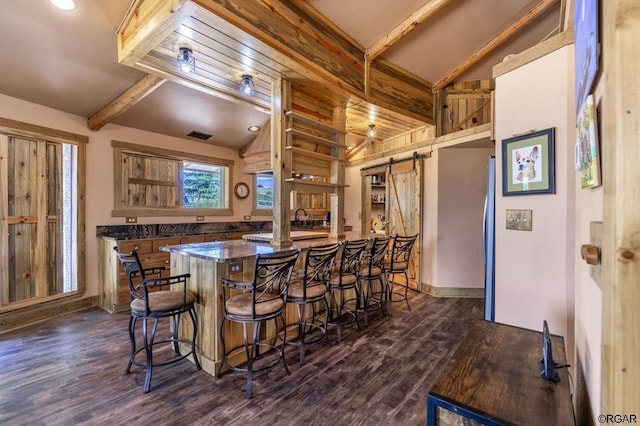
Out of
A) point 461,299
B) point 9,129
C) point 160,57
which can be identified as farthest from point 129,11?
point 461,299

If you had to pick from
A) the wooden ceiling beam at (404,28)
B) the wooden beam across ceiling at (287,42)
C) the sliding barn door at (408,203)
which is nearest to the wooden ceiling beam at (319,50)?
the wooden beam across ceiling at (287,42)

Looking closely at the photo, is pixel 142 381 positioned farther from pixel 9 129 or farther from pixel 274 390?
pixel 9 129

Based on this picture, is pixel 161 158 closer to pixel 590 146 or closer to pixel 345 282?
pixel 345 282

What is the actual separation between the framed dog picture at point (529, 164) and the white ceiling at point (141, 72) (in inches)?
78.6

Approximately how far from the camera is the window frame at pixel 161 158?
4.05 meters

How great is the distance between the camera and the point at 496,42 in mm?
3879

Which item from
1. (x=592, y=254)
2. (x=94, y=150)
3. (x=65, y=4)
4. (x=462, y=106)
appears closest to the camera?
(x=592, y=254)

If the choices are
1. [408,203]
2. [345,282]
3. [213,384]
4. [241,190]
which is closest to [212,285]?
[213,384]

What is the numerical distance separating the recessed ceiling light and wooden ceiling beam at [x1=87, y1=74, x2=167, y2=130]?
82cm

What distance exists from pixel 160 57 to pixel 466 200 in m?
4.36

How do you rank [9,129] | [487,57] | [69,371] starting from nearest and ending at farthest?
[69,371] < [9,129] < [487,57]

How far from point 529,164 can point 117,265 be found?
458cm

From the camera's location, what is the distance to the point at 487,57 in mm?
4164

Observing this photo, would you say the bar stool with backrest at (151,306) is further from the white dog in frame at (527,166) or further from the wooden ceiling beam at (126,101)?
the white dog in frame at (527,166)
